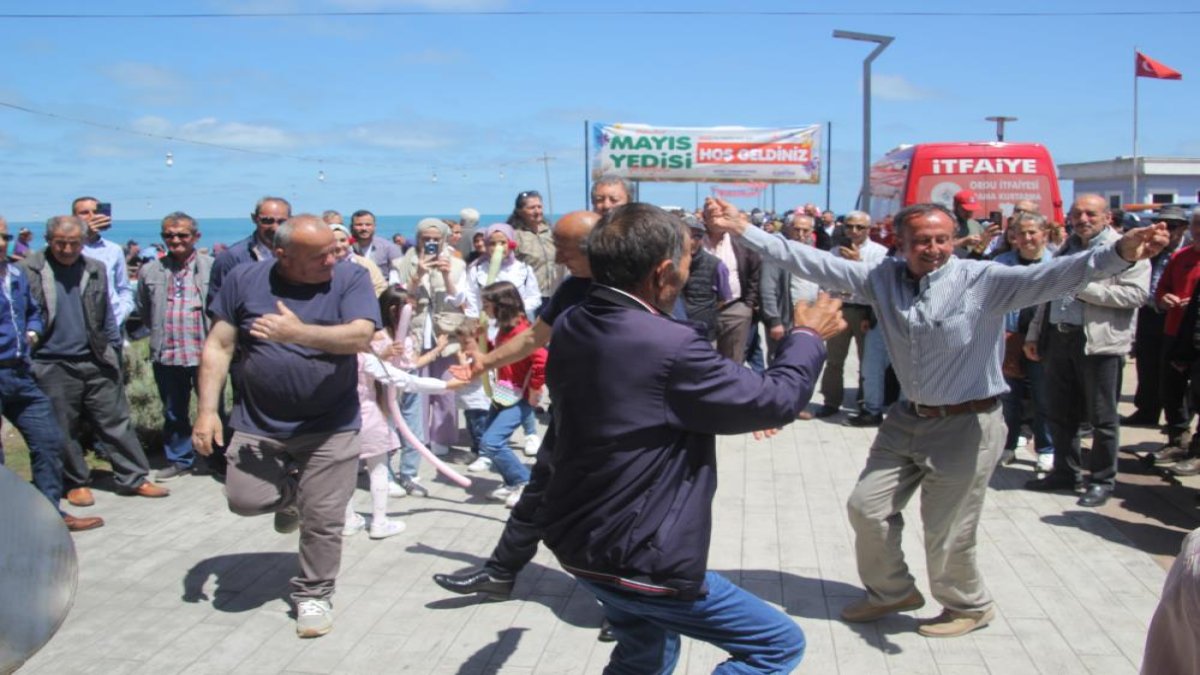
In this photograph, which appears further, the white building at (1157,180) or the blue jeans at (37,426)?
the white building at (1157,180)

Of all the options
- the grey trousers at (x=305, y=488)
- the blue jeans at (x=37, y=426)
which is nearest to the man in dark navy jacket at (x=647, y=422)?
the grey trousers at (x=305, y=488)

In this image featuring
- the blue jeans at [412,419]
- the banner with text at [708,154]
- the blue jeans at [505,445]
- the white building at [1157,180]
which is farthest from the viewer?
the white building at [1157,180]

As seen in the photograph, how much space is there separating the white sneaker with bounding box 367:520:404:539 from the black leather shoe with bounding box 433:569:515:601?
4.21ft

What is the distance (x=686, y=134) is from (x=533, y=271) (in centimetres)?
1332

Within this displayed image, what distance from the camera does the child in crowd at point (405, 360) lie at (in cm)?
667

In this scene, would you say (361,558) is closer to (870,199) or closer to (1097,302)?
(1097,302)

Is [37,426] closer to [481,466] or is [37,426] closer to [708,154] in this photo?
[481,466]

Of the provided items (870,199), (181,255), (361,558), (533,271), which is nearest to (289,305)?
(361,558)

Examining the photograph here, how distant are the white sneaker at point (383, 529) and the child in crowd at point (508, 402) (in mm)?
725

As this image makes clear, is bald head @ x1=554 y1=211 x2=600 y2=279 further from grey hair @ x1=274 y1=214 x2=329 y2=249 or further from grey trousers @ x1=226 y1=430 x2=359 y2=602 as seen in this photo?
grey trousers @ x1=226 y1=430 x2=359 y2=602

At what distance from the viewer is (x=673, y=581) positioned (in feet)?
9.02

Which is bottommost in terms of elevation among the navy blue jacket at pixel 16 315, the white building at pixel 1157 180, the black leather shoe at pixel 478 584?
the black leather shoe at pixel 478 584

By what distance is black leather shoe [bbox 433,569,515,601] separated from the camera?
15.7ft

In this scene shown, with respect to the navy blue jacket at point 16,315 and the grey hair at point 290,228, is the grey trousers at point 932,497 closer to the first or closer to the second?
the grey hair at point 290,228
